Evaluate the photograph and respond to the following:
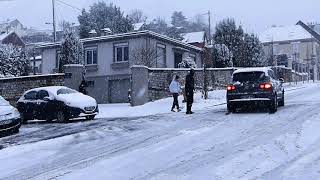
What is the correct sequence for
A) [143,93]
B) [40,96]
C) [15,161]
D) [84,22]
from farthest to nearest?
[84,22] → [143,93] → [40,96] → [15,161]

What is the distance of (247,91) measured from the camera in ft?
62.3

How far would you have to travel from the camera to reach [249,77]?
19.3 meters

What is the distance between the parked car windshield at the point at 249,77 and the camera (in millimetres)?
19172

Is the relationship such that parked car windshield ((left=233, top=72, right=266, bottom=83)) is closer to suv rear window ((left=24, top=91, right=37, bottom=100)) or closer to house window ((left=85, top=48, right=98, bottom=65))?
suv rear window ((left=24, top=91, right=37, bottom=100))

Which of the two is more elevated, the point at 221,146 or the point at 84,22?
the point at 84,22

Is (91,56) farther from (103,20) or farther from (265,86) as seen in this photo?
(103,20)

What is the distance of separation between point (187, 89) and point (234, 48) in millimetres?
26438

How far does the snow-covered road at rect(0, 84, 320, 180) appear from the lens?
9.38 m

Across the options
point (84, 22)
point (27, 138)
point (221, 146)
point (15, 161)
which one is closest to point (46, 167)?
point (15, 161)

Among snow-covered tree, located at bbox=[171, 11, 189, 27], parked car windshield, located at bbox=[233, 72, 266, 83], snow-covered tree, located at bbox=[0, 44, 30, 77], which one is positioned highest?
snow-covered tree, located at bbox=[171, 11, 189, 27]

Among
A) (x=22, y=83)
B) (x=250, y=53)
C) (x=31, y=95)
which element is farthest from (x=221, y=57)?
(x=31, y=95)

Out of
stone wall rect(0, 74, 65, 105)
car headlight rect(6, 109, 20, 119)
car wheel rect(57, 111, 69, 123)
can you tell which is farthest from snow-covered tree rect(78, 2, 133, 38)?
car headlight rect(6, 109, 20, 119)

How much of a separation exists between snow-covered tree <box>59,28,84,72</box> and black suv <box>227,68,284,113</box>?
54.6 ft

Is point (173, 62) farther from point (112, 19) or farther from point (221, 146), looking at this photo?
point (221, 146)
